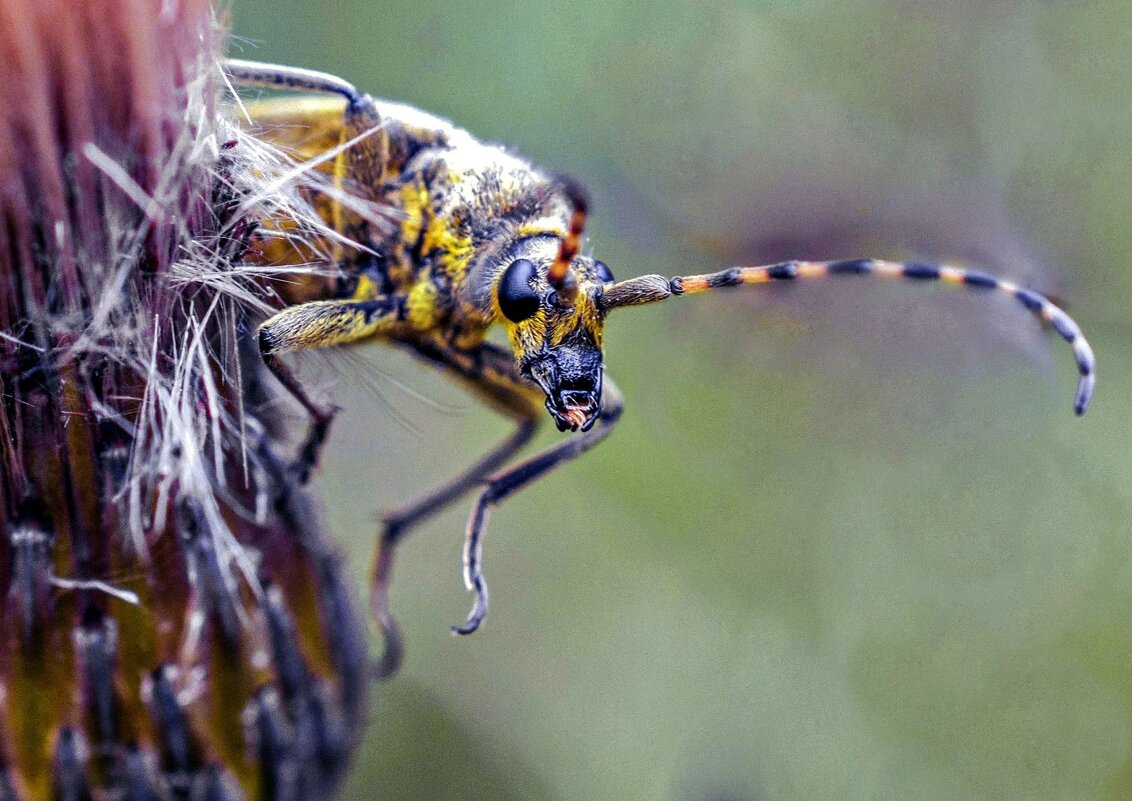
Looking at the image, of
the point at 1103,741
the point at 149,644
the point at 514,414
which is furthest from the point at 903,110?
the point at 149,644

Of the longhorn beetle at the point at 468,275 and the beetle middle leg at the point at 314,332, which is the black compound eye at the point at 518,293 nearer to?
the longhorn beetle at the point at 468,275

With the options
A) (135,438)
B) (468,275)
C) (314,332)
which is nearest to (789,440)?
(468,275)

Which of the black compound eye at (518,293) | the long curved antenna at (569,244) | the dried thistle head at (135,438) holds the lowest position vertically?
the dried thistle head at (135,438)

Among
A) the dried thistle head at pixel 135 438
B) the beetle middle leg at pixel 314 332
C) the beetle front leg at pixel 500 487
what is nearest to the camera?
the dried thistle head at pixel 135 438

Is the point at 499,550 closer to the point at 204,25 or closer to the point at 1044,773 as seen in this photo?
the point at 1044,773

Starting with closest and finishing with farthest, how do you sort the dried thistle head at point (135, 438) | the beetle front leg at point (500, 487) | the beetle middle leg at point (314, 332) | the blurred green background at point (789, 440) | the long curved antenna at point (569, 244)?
the dried thistle head at point (135, 438) < the long curved antenna at point (569, 244) < the beetle middle leg at point (314, 332) < the beetle front leg at point (500, 487) < the blurred green background at point (789, 440)

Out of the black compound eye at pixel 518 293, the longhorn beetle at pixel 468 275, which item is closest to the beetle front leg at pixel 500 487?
the longhorn beetle at pixel 468 275

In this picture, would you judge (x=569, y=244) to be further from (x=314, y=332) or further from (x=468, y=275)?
(x=314, y=332)

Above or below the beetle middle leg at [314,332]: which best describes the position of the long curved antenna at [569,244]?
above

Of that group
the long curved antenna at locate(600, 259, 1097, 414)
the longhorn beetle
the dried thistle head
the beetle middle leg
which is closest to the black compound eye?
the longhorn beetle
